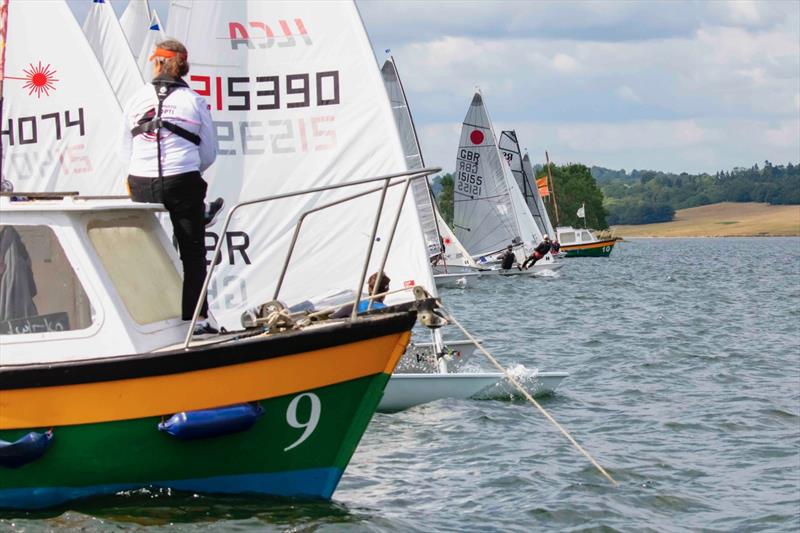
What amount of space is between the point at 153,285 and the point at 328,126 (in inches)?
175

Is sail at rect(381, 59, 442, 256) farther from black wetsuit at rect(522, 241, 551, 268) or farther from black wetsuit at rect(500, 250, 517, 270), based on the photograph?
black wetsuit at rect(522, 241, 551, 268)

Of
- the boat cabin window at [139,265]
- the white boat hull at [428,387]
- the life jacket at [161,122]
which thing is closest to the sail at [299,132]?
the white boat hull at [428,387]

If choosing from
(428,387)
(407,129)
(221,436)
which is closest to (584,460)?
(428,387)

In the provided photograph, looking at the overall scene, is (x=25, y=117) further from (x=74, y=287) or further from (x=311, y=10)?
(x=74, y=287)

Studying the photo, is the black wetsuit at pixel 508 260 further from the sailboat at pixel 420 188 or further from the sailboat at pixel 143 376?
the sailboat at pixel 143 376

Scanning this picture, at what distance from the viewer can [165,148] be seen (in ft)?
31.0

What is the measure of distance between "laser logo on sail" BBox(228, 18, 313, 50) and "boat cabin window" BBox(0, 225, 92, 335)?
5.20 m

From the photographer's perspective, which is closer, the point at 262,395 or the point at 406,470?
the point at 262,395

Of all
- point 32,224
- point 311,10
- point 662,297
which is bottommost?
point 662,297

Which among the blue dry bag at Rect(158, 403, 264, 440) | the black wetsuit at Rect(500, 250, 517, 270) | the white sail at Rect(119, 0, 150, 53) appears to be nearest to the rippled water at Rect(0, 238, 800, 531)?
the blue dry bag at Rect(158, 403, 264, 440)

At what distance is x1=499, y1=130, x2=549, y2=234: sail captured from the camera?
6862 cm

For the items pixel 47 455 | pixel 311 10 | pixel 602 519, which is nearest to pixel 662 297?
pixel 311 10

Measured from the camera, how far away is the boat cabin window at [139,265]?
9500 millimetres

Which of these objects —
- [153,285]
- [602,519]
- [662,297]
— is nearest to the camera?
[153,285]
